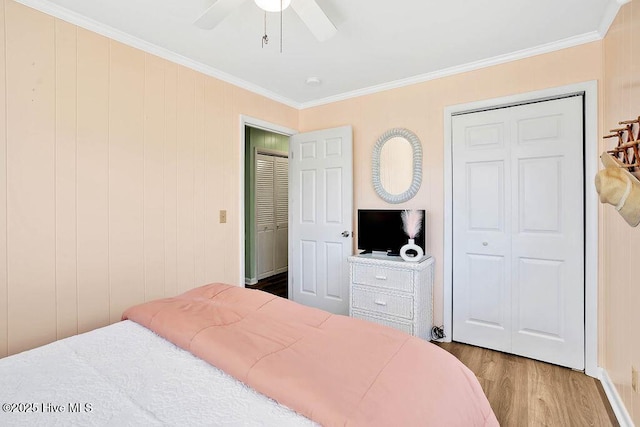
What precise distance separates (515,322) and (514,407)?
793 mm

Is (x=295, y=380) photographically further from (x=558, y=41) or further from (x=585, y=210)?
(x=558, y=41)

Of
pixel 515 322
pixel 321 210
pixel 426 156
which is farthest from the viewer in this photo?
pixel 321 210

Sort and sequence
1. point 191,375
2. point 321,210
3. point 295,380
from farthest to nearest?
1. point 321,210
2. point 191,375
3. point 295,380

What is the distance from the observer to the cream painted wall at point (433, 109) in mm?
2340

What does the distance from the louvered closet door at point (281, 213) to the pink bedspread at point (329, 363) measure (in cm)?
364

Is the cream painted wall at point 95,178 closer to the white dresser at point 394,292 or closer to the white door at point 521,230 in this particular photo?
the white dresser at point 394,292

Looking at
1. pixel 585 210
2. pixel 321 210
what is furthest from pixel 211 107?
pixel 585 210

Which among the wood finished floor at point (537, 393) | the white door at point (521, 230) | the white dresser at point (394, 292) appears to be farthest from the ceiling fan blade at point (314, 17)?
the wood finished floor at point (537, 393)

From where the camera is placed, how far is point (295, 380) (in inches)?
38.1

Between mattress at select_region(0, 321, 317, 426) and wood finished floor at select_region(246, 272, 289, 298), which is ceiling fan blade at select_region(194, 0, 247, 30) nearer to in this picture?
mattress at select_region(0, 321, 317, 426)

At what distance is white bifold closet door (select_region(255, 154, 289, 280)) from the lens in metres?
4.88

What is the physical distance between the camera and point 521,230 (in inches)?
98.7

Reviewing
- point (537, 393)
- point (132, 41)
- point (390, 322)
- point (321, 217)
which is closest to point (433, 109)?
point (321, 217)

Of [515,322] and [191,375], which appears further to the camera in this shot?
[515,322]
